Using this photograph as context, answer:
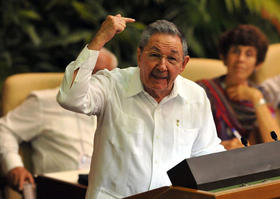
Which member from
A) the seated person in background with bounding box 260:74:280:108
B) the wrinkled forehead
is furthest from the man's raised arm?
the seated person in background with bounding box 260:74:280:108

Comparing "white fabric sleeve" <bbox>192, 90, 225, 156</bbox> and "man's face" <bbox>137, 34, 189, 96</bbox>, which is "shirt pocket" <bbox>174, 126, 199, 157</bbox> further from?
"man's face" <bbox>137, 34, 189, 96</bbox>

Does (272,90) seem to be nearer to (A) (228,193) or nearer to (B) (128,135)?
(B) (128,135)

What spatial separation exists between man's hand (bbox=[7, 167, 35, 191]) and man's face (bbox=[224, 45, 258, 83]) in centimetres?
112

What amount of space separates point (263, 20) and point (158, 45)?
2926 millimetres

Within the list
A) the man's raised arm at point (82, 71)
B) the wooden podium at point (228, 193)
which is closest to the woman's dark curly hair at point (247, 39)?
the man's raised arm at point (82, 71)

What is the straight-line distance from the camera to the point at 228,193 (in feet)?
4.68

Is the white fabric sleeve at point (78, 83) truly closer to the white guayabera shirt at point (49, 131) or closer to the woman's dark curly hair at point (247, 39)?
the white guayabera shirt at point (49, 131)

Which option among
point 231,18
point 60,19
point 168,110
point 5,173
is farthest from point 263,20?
point 168,110

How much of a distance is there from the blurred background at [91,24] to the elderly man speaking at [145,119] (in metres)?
2.07

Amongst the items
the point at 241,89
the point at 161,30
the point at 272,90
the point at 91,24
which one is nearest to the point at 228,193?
the point at 161,30

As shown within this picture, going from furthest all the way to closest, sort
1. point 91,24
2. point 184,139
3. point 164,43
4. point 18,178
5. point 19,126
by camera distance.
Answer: point 91,24 < point 19,126 < point 18,178 < point 184,139 < point 164,43

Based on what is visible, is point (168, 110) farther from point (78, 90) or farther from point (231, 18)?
point (231, 18)

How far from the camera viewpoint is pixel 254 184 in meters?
1.55

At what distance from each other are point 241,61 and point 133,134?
1.38m
